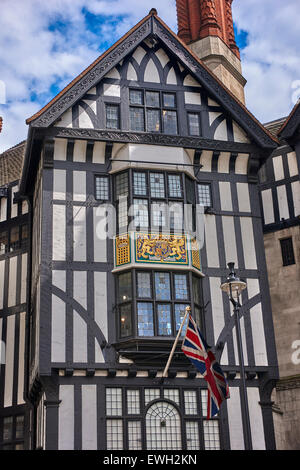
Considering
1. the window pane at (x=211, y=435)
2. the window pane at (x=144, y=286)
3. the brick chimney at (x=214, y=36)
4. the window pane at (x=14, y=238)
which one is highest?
the brick chimney at (x=214, y=36)

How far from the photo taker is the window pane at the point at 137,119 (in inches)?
984

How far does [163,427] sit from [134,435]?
0.97 meters

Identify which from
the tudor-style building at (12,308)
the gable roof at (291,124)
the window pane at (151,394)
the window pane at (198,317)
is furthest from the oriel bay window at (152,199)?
the tudor-style building at (12,308)

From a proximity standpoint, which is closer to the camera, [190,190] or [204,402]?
[204,402]

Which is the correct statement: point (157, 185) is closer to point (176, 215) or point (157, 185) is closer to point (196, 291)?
point (176, 215)

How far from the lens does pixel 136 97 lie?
25.5 m

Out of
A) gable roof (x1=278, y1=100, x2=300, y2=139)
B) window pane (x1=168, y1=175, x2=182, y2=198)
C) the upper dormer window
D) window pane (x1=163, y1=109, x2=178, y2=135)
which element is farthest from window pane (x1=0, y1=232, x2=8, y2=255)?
gable roof (x1=278, y1=100, x2=300, y2=139)

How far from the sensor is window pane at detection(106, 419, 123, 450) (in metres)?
20.9

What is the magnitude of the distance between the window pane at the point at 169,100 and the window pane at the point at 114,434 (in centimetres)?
1151

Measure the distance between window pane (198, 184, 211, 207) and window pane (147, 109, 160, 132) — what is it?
2.63 meters

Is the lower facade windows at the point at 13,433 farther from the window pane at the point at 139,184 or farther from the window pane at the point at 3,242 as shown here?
the window pane at the point at 139,184

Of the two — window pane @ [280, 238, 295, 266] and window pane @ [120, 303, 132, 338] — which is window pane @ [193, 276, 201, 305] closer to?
window pane @ [120, 303, 132, 338]

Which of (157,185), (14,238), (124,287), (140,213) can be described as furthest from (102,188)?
(14,238)
